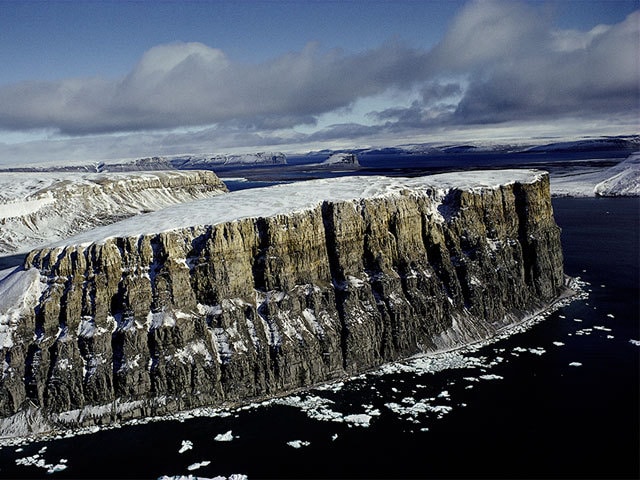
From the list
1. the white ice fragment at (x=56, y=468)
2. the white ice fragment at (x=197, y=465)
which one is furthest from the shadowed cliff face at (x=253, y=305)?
the white ice fragment at (x=197, y=465)

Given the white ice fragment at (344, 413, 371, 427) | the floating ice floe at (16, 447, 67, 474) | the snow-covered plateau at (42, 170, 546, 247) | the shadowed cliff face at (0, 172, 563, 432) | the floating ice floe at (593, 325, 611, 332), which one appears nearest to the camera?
the floating ice floe at (16, 447, 67, 474)

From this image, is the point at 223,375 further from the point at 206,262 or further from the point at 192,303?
the point at 206,262

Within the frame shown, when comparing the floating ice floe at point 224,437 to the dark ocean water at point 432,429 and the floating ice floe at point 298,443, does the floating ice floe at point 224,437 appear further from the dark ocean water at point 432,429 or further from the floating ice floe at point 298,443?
the floating ice floe at point 298,443

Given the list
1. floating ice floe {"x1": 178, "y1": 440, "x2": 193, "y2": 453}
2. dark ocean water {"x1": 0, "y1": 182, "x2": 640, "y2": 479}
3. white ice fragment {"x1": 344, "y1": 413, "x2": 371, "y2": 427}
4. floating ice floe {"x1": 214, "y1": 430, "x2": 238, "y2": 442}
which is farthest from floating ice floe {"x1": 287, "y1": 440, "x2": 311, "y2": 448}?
floating ice floe {"x1": 178, "y1": 440, "x2": 193, "y2": 453}

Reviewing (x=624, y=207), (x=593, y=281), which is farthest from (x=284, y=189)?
(x=624, y=207)

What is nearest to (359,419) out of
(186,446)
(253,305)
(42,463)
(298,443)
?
(298,443)

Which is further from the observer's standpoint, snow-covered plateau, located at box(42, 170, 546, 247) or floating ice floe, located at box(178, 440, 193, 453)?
snow-covered plateau, located at box(42, 170, 546, 247)

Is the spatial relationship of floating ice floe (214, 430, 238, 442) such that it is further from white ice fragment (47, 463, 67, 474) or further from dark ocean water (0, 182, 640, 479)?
white ice fragment (47, 463, 67, 474)
